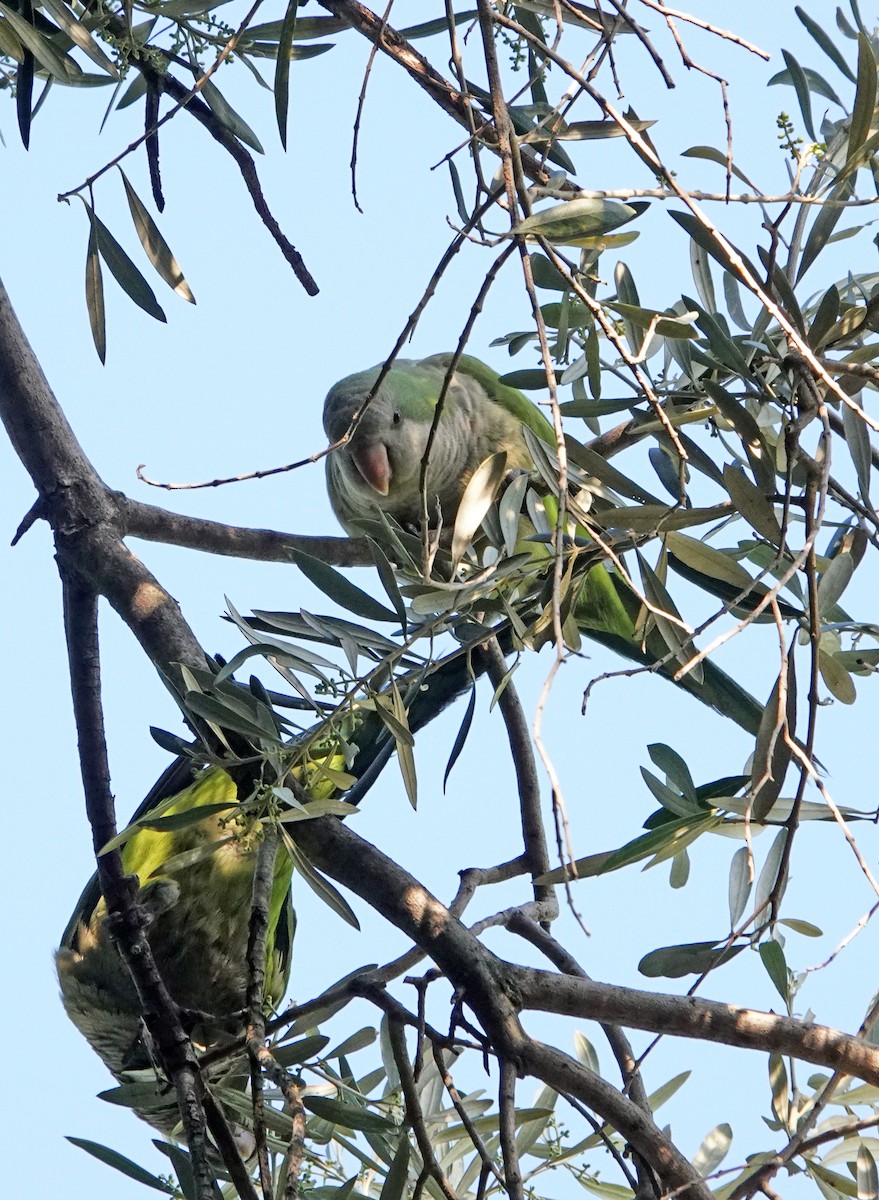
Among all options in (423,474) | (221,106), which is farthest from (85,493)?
(423,474)

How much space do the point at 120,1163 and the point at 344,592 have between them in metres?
0.67

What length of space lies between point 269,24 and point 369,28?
382 mm

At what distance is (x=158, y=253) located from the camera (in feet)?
4.92

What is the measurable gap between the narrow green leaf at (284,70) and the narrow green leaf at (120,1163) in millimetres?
1077

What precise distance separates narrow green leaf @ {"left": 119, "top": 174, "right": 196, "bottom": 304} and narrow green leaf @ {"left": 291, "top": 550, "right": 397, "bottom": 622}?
21.1 inches

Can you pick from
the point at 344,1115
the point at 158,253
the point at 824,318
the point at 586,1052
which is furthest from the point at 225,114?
the point at 586,1052

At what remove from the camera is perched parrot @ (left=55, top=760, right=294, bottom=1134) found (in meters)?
1.80

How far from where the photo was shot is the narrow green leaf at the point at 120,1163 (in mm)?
1253

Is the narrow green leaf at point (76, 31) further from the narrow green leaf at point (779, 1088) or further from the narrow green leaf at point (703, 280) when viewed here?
the narrow green leaf at point (779, 1088)

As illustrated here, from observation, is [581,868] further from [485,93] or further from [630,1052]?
[485,93]

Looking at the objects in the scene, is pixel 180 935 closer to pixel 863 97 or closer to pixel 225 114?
pixel 225 114

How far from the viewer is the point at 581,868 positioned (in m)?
1.16

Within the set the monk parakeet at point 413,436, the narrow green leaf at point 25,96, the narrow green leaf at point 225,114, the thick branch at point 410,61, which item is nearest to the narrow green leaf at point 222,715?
the thick branch at point 410,61

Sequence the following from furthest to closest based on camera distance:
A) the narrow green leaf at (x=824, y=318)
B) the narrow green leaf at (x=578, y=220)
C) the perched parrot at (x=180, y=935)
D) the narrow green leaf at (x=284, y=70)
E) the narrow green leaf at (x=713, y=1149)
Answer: the perched parrot at (x=180, y=935) → the narrow green leaf at (x=713, y=1149) → the narrow green leaf at (x=284, y=70) → the narrow green leaf at (x=824, y=318) → the narrow green leaf at (x=578, y=220)
